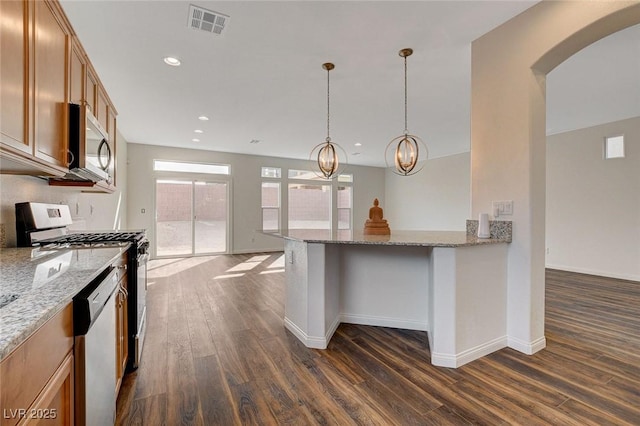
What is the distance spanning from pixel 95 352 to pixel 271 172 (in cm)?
714

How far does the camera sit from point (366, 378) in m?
1.97

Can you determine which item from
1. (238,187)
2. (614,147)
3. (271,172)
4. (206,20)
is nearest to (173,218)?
(238,187)

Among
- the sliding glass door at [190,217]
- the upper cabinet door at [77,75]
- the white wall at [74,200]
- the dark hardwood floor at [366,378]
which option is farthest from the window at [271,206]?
the upper cabinet door at [77,75]

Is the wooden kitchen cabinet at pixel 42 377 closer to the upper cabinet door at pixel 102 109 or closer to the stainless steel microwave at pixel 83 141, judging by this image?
the stainless steel microwave at pixel 83 141

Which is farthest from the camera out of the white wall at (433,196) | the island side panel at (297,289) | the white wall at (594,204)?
the white wall at (433,196)

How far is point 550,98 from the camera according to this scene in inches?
155

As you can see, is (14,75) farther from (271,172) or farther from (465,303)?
(271,172)

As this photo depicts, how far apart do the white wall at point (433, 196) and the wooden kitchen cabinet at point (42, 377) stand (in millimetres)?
7103

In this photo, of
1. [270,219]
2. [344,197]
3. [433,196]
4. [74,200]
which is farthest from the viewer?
[344,197]

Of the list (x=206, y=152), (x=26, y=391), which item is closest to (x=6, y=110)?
(x=26, y=391)

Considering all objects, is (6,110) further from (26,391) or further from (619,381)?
(619,381)

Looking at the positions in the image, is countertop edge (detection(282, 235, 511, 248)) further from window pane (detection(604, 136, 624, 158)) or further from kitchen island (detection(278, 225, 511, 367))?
window pane (detection(604, 136, 624, 158))

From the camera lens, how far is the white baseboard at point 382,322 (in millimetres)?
2750

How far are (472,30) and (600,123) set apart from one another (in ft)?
14.1
